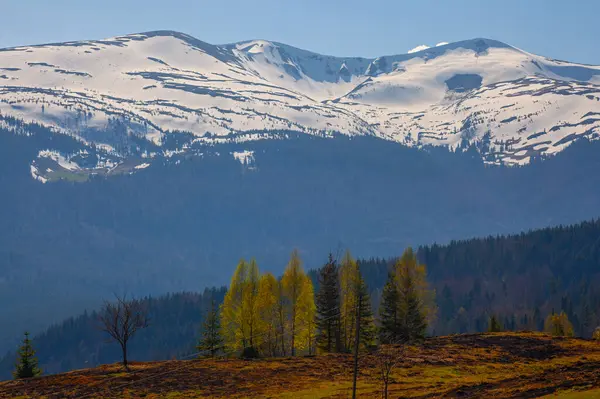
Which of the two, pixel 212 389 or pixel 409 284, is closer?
pixel 212 389

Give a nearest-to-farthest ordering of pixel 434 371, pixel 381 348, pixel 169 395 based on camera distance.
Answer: pixel 169 395 → pixel 434 371 → pixel 381 348

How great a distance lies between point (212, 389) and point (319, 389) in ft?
34.8

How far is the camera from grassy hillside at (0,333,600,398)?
6812 centimetres

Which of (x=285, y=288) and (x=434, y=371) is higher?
(x=285, y=288)

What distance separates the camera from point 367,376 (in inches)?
3214

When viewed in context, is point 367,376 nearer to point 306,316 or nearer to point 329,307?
point 329,307

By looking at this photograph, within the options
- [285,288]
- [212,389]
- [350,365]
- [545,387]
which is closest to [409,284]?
[285,288]

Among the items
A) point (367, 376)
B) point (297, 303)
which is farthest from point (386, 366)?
point (297, 303)

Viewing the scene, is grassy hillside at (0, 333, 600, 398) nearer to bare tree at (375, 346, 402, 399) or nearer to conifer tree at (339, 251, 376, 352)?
bare tree at (375, 346, 402, 399)

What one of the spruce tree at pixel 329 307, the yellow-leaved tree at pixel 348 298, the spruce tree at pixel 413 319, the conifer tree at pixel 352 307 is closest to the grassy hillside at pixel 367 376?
the spruce tree at pixel 413 319

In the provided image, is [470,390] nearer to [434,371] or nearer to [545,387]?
[545,387]

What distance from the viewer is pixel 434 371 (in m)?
82.4

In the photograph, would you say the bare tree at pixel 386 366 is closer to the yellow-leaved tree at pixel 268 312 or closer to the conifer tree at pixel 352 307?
the conifer tree at pixel 352 307

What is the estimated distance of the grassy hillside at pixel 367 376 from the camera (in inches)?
2682
